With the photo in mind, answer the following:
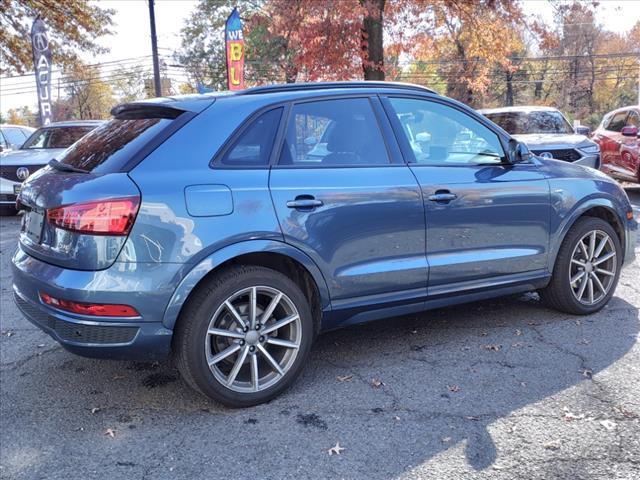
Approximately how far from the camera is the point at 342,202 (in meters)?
3.58

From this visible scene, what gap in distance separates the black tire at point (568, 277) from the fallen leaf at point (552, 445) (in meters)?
1.93

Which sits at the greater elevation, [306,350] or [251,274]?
[251,274]

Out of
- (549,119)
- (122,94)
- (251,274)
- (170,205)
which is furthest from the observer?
(122,94)

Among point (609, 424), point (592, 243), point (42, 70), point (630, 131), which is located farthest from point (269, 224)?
point (42, 70)

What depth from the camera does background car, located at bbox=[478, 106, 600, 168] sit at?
9445 mm

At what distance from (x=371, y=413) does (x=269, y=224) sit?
1.16 m

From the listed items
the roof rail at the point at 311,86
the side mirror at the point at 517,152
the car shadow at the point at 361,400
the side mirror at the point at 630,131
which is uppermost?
the roof rail at the point at 311,86

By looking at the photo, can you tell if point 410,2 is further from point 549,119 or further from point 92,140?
point 92,140

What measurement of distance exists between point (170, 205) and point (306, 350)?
1.17 meters

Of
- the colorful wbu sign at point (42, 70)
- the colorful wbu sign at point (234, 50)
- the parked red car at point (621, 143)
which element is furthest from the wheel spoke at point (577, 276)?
the colorful wbu sign at point (42, 70)

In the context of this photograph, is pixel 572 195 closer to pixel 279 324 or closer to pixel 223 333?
pixel 279 324

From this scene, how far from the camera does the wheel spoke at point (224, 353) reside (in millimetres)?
3293

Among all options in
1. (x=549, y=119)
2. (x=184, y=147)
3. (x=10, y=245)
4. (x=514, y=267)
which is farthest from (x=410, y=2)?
(x=184, y=147)

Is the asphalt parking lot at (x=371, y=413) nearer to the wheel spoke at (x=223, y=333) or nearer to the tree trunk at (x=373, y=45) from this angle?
the wheel spoke at (x=223, y=333)
